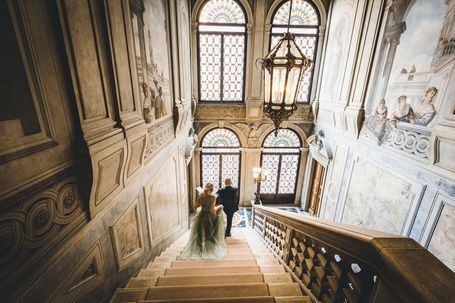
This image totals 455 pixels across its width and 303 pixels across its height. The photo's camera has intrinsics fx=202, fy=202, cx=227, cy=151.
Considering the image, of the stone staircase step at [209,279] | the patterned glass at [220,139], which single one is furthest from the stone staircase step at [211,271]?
the patterned glass at [220,139]

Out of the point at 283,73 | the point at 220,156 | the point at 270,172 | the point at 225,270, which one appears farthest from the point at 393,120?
the point at 220,156

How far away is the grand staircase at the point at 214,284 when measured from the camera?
205 centimetres

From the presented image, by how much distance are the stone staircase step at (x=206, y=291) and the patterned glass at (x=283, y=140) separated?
6745 mm

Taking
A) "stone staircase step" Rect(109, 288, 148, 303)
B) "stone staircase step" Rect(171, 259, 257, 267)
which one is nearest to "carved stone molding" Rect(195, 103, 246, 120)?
"stone staircase step" Rect(171, 259, 257, 267)

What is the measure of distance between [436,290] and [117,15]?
3.15m

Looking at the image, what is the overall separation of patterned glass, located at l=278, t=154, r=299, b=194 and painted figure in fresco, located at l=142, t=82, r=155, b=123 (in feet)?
21.5

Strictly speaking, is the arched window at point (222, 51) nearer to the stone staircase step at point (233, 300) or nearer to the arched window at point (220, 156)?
the arched window at point (220, 156)

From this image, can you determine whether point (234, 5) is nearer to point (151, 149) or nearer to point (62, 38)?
point (151, 149)

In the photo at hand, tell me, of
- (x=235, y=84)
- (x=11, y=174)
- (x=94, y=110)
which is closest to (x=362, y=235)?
(x=11, y=174)

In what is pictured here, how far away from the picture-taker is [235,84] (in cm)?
785

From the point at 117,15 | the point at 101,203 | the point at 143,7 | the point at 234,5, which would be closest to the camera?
the point at 101,203

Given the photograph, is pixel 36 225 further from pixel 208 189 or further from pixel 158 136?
pixel 208 189

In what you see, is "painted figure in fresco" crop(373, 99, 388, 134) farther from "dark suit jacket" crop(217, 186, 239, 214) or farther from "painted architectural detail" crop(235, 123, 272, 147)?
"painted architectural detail" crop(235, 123, 272, 147)

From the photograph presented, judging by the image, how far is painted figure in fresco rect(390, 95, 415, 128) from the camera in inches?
154
